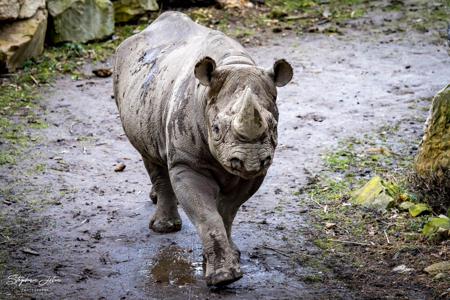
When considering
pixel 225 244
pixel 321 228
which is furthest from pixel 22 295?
pixel 321 228

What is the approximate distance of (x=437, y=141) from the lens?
6844 mm

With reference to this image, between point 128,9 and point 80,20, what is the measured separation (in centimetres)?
115

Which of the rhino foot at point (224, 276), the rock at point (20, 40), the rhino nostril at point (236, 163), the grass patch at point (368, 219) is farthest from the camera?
the rock at point (20, 40)

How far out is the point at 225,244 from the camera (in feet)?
17.6

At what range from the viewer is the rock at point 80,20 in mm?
12266

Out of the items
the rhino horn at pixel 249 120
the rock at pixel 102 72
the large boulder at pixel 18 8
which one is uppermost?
the rhino horn at pixel 249 120

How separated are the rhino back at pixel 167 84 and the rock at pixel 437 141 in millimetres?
2002

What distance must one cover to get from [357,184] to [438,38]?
5734 millimetres

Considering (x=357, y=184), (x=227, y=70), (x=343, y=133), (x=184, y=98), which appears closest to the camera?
(x=227, y=70)

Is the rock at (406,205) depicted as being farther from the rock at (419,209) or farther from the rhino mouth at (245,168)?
the rhino mouth at (245,168)

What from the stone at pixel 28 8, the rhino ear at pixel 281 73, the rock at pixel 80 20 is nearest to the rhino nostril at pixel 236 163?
the rhino ear at pixel 281 73

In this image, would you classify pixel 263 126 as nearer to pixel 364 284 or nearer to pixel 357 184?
pixel 364 284

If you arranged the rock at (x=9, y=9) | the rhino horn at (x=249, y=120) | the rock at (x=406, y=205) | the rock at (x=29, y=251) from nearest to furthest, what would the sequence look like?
1. the rhino horn at (x=249, y=120)
2. the rock at (x=29, y=251)
3. the rock at (x=406, y=205)
4. the rock at (x=9, y=9)
